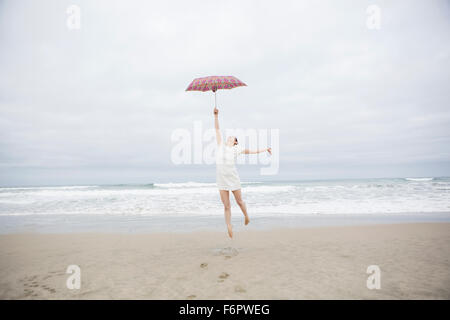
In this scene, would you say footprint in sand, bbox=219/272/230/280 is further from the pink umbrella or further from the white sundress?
the pink umbrella

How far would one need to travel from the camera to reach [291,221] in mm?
10461

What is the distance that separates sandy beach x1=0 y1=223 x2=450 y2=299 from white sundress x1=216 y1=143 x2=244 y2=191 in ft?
4.71

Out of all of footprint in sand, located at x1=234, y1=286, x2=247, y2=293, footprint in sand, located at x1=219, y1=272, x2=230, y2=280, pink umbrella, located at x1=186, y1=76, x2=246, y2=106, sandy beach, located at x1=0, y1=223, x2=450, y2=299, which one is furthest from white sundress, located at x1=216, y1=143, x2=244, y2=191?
footprint in sand, located at x1=234, y1=286, x2=247, y2=293

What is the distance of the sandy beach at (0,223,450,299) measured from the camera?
12.2 ft

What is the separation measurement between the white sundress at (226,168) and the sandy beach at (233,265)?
1.44 metres

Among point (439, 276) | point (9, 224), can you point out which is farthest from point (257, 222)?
point (9, 224)

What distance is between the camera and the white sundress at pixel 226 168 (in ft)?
18.6

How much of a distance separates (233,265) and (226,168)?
197 centimetres

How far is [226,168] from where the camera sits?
18.6 feet

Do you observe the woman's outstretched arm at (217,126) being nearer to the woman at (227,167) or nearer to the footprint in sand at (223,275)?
the woman at (227,167)
